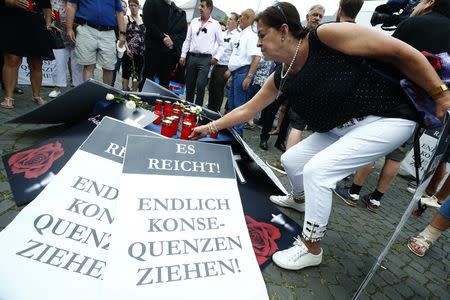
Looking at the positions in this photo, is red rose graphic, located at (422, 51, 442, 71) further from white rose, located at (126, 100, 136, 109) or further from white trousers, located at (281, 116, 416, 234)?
white rose, located at (126, 100, 136, 109)

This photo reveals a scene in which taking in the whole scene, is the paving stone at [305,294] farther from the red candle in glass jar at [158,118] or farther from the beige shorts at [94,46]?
the beige shorts at [94,46]

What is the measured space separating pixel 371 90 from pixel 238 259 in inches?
45.5

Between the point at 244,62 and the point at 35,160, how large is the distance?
130 inches

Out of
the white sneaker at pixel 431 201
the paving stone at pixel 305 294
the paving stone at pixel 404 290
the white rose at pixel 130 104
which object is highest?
the white rose at pixel 130 104

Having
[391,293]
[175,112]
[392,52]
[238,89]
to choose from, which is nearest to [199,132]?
[175,112]

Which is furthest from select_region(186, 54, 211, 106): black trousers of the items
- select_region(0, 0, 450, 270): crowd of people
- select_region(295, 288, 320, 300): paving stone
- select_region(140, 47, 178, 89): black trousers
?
select_region(295, 288, 320, 300): paving stone

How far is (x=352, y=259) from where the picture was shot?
2.12m

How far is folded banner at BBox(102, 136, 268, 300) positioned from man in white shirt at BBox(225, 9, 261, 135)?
8.02 ft

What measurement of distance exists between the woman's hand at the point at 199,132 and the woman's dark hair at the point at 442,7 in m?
2.07

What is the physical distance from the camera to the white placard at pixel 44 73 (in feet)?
15.3

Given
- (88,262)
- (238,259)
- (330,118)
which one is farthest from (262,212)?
(88,262)

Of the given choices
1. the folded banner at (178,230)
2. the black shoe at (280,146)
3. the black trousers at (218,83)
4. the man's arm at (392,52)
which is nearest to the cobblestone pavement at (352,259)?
the folded banner at (178,230)

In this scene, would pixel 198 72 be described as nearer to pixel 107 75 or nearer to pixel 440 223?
pixel 107 75

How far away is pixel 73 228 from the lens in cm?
138
